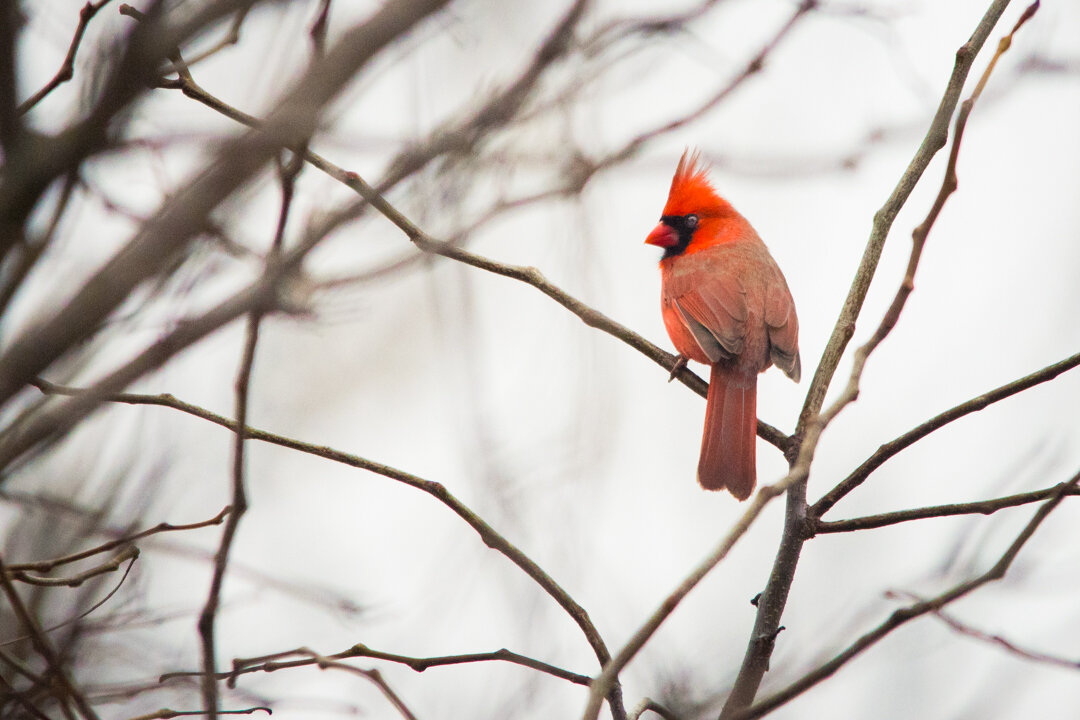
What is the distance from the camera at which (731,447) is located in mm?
3713

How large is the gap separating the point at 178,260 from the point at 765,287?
140 inches

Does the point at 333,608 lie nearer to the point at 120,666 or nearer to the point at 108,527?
the point at 108,527

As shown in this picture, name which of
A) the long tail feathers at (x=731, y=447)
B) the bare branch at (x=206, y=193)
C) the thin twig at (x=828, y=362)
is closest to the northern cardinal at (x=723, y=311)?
the long tail feathers at (x=731, y=447)

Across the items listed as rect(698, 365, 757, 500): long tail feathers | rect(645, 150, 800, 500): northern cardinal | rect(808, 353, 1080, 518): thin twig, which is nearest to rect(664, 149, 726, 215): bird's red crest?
rect(645, 150, 800, 500): northern cardinal

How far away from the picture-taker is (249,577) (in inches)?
96.5

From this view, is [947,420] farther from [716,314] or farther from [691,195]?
[691,195]

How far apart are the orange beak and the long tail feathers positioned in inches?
67.2

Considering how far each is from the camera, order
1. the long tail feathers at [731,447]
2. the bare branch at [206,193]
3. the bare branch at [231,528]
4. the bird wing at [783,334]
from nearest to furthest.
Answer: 1. the bare branch at [206,193]
2. the bare branch at [231,528]
3. the long tail feathers at [731,447]
4. the bird wing at [783,334]

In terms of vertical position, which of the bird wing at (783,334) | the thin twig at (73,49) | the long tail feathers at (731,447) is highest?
the bird wing at (783,334)

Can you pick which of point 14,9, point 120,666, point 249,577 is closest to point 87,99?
point 14,9

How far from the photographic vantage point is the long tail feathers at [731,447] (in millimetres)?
3693

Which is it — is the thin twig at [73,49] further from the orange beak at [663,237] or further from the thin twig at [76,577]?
the orange beak at [663,237]

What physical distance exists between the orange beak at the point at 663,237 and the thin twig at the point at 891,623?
3.94m

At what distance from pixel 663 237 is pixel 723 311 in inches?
44.2
